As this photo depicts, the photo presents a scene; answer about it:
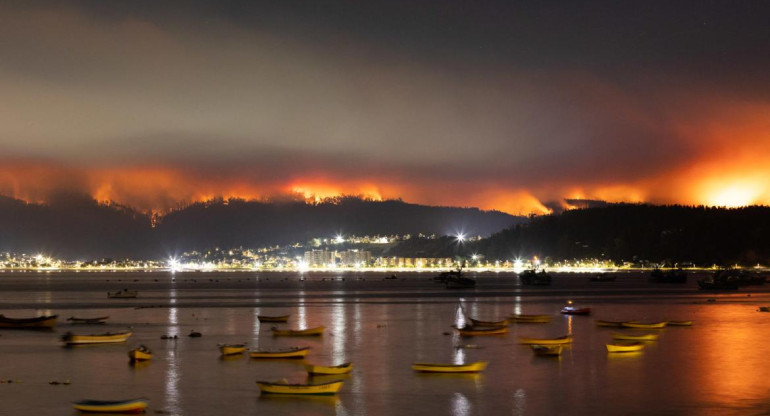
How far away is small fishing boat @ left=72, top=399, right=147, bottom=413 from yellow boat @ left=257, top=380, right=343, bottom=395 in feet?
13.6

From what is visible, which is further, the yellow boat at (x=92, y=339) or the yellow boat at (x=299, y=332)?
the yellow boat at (x=299, y=332)

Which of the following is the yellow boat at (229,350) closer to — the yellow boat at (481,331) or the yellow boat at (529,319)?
the yellow boat at (481,331)

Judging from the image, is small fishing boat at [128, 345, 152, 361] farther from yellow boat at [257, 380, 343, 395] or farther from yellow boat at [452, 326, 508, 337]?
yellow boat at [452, 326, 508, 337]

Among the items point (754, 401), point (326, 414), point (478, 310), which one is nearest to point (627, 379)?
point (754, 401)

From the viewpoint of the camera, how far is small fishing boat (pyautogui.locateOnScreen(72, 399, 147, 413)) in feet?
79.9

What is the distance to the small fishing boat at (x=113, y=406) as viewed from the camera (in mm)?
24344

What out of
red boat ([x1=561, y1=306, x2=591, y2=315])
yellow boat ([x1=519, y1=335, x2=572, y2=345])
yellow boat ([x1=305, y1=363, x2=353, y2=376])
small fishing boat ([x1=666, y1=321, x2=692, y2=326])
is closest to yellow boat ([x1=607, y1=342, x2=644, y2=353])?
yellow boat ([x1=519, y1=335, x2=572, y2=345])

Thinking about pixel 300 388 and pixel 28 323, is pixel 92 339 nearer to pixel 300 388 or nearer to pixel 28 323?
pixel 28 323

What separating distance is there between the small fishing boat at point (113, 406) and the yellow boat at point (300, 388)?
4.15 m

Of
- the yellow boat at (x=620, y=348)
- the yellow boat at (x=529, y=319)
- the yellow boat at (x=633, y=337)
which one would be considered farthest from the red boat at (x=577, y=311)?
the yellow boat at (x=620, y=348)

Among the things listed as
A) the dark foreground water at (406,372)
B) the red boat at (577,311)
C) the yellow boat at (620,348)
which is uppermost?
the red boat at (577,311)

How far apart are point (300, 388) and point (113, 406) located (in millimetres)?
5800

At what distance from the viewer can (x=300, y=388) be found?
89.2 feet

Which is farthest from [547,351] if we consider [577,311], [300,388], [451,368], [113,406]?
[577,311]
